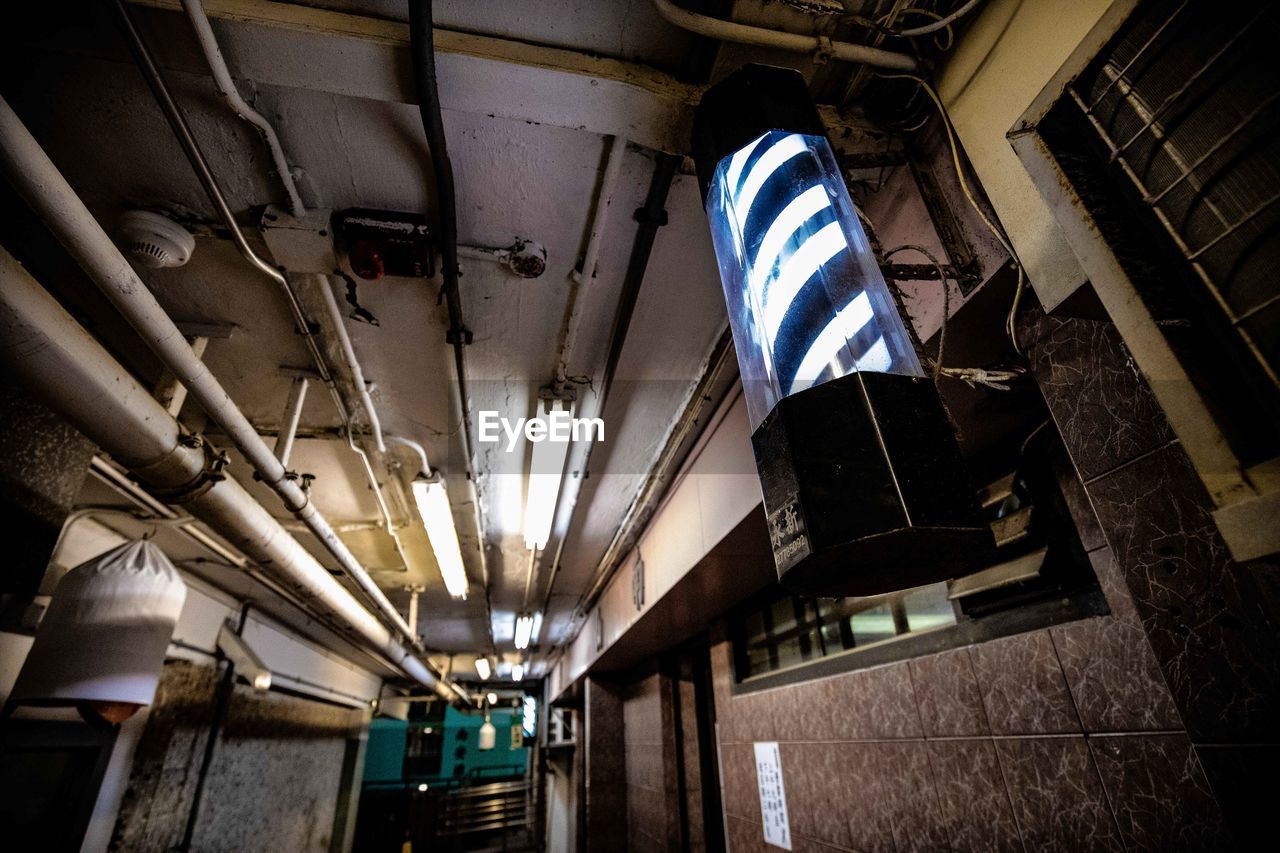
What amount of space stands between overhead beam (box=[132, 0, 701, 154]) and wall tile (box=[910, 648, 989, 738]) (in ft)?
8.17

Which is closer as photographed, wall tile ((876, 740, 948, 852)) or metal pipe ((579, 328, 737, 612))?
wall tile ((876, 740, 948, 852))

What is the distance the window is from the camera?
1.91 meters

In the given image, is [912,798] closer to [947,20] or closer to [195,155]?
[947,20]

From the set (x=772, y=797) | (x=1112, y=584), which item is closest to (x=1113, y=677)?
(x=1112, y=584)

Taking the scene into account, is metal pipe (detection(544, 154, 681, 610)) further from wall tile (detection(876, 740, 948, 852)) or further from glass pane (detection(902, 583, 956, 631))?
wall tile (detection(876, 740, 948, 852))

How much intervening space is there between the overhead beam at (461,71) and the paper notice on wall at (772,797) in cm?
407

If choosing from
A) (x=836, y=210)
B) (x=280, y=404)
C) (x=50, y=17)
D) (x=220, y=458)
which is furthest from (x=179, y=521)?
(x=836, y=210)

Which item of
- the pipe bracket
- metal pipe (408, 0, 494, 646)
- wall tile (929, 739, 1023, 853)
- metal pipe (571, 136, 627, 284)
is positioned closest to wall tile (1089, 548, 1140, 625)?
wall tile (929, 739, 1023, 853)

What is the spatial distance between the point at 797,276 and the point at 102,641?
3.20 metres

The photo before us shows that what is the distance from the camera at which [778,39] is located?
1539mm

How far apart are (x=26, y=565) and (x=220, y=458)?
1006mm

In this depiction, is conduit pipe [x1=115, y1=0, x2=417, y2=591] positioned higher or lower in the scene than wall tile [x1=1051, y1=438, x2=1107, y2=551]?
higher

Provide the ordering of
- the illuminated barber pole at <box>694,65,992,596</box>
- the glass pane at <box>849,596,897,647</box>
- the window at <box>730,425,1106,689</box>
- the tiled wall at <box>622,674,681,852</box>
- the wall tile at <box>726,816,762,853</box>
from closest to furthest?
1. the illuminated barber pole at <box>694,65,992,596</box>
2. the window at <box>730,425,1106,689</box>
3. the glass pane at <box>849,596,897,647</box>
4. the wall tile at <box>726,816,762,853</box>
5. the tiled wall at <box>622,674,681,852</box>

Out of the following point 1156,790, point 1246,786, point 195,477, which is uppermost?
point 195,477
